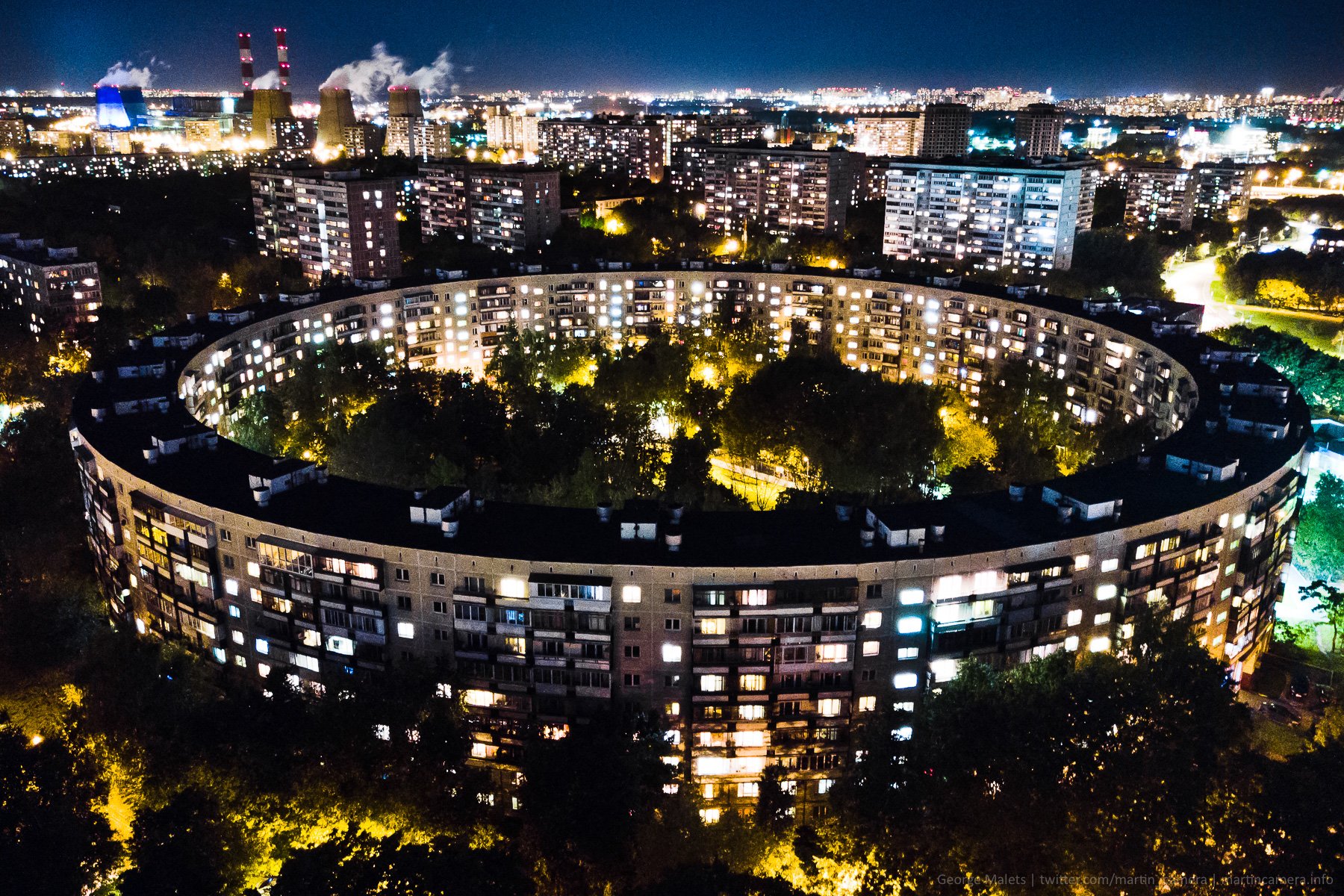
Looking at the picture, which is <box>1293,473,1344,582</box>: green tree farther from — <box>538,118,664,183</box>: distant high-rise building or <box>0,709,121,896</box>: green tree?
<box>538,118,664,183</box>: distant high-rise building

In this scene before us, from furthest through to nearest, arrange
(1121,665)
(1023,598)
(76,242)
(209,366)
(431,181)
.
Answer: (431,181) → (76,242) → (209,366) → (1023,598) → (1121,665)

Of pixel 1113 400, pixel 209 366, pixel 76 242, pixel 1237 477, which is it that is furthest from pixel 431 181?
pixel 1237 477

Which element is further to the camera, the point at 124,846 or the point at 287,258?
the point at 287,258

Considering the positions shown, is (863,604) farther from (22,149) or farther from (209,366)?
(22,149)

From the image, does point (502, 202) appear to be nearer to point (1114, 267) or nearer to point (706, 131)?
point (1114, 267)

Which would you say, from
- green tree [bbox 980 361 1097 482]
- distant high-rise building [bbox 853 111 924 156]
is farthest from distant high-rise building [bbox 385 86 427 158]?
green tree [bbox 980 361 1097 482]

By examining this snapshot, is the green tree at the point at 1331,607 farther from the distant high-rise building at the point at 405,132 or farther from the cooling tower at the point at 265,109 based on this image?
the cooling tower at the point at 265,109

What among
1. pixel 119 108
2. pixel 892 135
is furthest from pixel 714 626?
pixel 119 108
